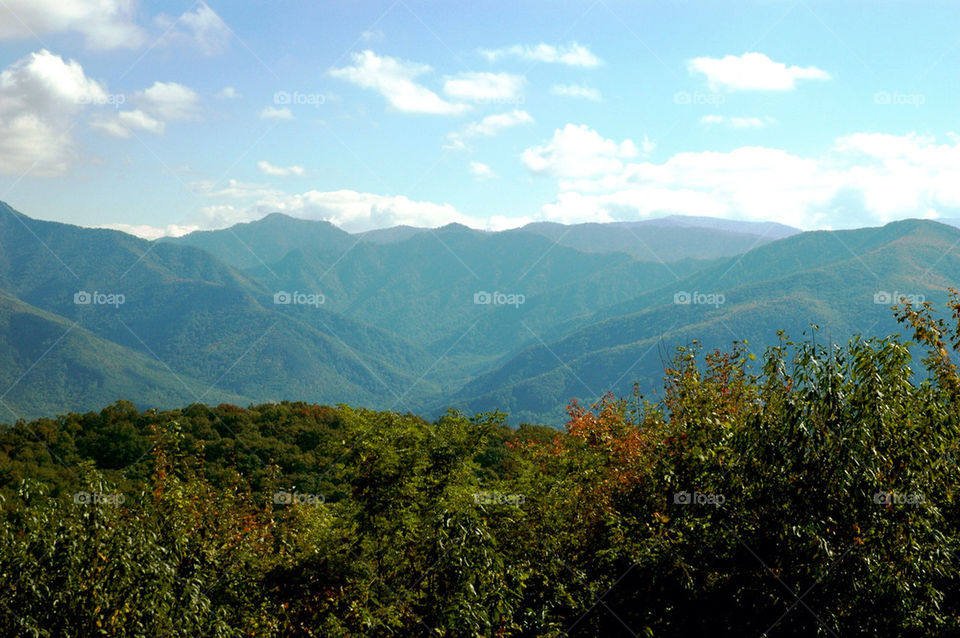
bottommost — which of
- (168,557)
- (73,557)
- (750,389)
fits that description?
(168,557)

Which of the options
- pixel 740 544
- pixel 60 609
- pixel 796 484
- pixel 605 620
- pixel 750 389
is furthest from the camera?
pixel 750 389

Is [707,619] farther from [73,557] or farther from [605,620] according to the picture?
[73,557]

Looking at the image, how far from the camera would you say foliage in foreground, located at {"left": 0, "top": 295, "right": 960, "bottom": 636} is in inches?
344

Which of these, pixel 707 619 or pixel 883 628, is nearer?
pixel 883 628

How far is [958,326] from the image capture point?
11.5 meters

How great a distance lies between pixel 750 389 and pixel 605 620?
525 cm

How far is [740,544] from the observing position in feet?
33.8

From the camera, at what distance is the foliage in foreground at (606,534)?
875 centimetres

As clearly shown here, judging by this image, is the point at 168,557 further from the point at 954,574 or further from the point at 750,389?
the point at 954,574

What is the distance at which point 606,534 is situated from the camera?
13.1m

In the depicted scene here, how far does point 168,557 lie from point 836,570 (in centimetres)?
1014

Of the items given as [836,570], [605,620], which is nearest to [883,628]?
[836,570]

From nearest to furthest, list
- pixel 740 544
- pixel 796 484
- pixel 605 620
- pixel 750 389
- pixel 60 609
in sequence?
1. pixel 60 609
2. pixel 796 484
3. pixel 740 544
4. pixel 605 620
5. pixel 750 389

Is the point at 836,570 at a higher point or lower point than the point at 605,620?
higher
